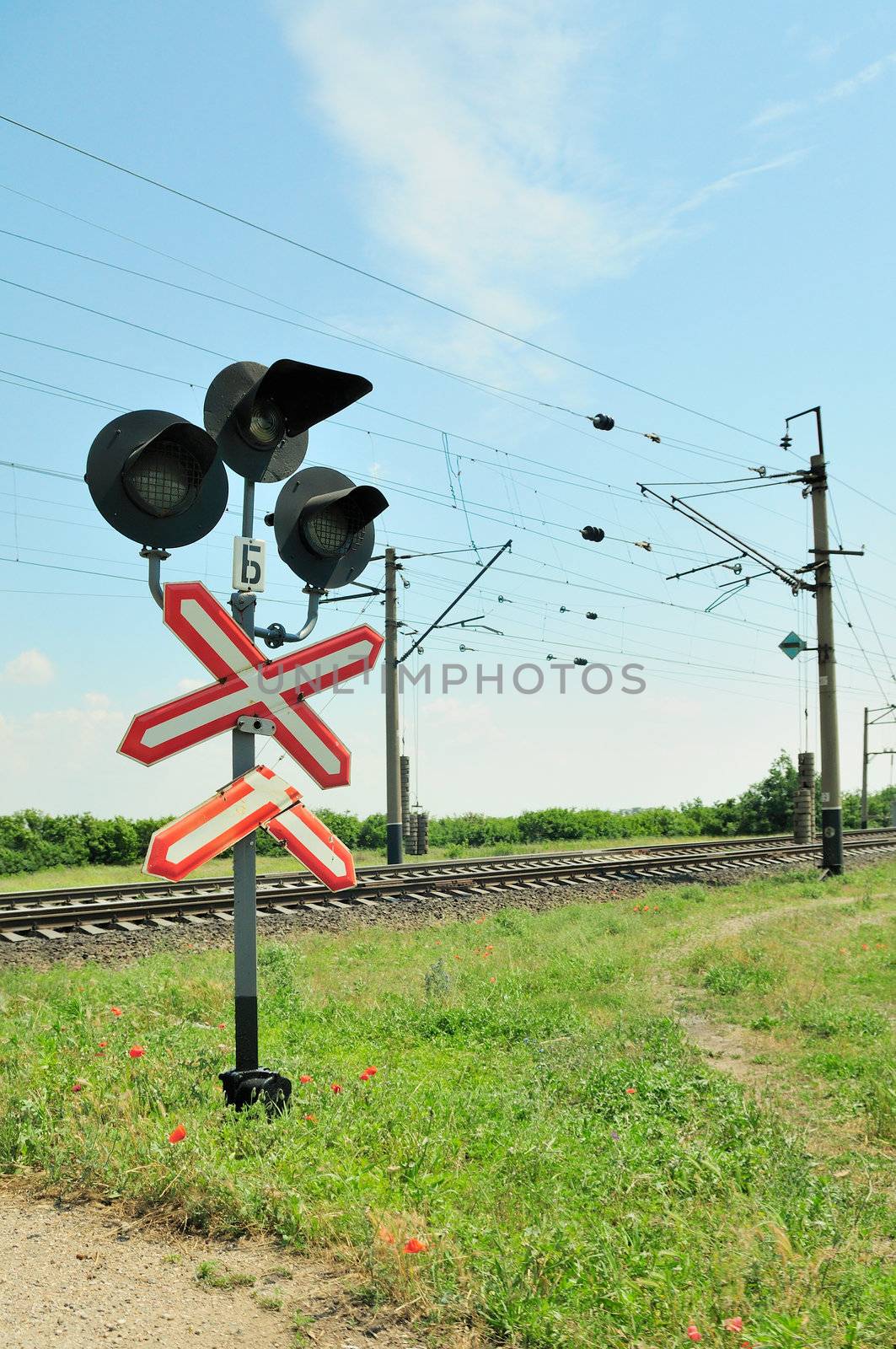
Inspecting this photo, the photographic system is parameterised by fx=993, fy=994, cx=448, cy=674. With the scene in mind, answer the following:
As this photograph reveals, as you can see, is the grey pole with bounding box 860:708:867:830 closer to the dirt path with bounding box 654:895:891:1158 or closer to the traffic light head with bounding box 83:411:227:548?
the dirt path with bounding box 654:895:891:1158

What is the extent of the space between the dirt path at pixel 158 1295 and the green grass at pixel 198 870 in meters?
13.2

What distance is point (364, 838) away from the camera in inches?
1592

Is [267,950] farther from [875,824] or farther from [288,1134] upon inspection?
[875,824]

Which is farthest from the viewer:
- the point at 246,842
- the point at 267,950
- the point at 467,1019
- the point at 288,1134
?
the point at 267,950

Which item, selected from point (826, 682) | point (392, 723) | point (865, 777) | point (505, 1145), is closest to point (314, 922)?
point (505, 1145)

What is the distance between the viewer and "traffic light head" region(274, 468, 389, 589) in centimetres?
518

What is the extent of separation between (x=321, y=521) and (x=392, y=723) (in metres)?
19.1

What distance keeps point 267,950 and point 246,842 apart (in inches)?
203

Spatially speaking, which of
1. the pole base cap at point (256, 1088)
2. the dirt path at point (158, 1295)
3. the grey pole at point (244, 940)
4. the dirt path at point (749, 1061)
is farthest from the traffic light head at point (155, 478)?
the dirt path at point (749, 1061)

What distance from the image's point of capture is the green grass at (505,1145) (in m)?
3.24

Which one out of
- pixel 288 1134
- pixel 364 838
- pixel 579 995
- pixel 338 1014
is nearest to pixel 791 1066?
pixel 579 995

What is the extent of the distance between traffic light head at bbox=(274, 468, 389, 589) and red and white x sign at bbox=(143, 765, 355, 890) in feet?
3.80

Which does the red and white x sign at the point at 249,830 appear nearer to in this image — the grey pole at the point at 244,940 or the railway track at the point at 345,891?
the grey pole at the point at 244,940

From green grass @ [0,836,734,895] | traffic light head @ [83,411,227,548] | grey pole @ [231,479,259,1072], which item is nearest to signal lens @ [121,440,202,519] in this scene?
traffic light head @ [83,411,227,548]
